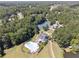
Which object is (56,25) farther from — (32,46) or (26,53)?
(26,53)

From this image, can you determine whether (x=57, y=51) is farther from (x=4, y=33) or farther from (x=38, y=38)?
(x=4, y=33)

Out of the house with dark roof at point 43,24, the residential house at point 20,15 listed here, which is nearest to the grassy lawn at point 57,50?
the house with dark roof at point 43,24

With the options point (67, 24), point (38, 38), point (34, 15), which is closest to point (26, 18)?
point (34, 15)

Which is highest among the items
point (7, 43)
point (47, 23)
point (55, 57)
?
point (47, 23)

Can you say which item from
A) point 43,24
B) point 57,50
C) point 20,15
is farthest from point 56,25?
point 20,15

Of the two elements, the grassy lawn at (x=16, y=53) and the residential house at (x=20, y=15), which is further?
the residential house at (x=20, y=15)

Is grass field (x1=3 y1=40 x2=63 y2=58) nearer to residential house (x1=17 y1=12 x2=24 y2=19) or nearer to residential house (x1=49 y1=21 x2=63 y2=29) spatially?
residential house (x1=49 y1=21 x2=63 y2=29)

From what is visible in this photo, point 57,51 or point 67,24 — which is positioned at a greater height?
point 67,24

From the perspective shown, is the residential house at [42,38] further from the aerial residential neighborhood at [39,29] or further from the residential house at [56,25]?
the residential house at [56,25]
